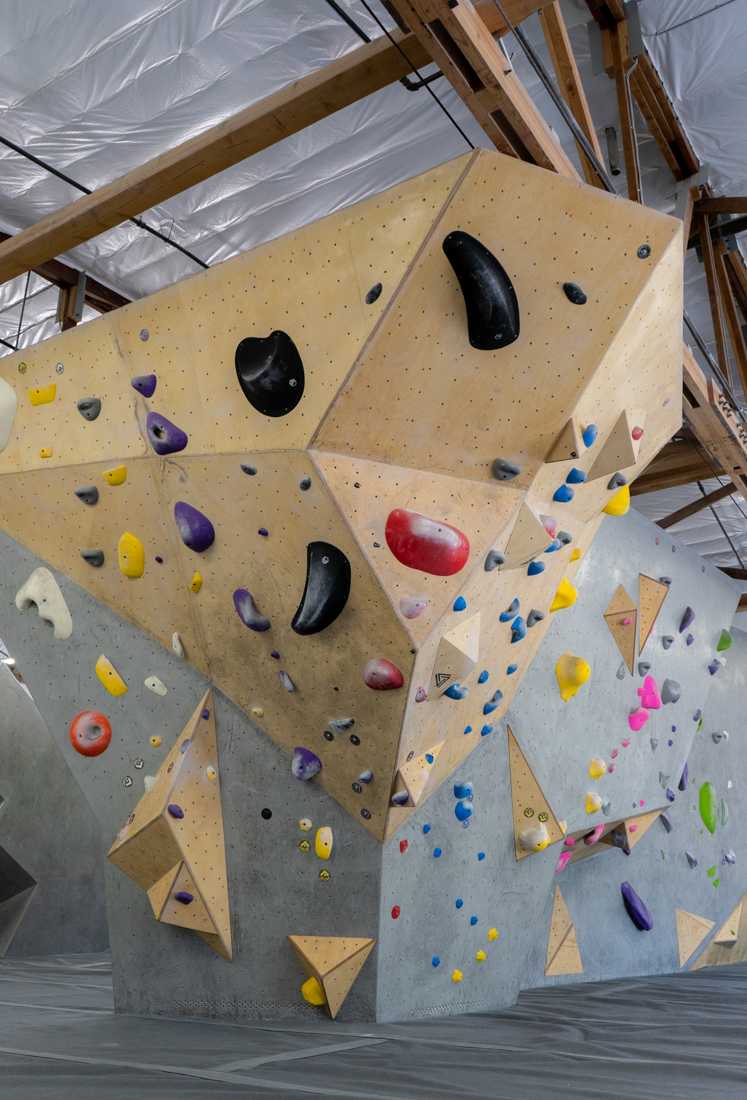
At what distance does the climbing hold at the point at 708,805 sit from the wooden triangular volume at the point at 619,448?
597 cm

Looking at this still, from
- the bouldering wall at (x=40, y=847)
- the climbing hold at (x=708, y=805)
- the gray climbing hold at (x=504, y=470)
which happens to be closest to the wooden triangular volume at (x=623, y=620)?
the gray climbing hold at (x=504, y=470)

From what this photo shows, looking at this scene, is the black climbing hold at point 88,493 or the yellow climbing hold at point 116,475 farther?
the black climbing hold at point 88,493

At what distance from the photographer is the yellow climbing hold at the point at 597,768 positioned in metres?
6.35

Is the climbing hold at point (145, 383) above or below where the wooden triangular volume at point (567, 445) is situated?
above

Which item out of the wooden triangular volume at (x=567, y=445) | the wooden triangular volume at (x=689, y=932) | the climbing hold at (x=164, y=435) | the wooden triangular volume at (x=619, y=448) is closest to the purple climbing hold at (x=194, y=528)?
the climbing hold at (x=164, y=435)

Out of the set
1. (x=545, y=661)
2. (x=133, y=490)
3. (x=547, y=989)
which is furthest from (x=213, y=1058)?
(x=547, y=989)

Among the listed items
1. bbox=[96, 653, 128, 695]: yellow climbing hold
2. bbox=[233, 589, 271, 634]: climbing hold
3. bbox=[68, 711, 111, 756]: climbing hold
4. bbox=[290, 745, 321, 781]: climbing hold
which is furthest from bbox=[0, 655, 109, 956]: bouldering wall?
bbox=[233, 589, 271, 634]: climbing hold

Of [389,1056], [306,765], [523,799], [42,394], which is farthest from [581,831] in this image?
[42,394]

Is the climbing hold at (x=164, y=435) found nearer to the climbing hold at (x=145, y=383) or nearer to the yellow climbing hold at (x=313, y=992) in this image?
the climbing hold at (x=145, y=383)

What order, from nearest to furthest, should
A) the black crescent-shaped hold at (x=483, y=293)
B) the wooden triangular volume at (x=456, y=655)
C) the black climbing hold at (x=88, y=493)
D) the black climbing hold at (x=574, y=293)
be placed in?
the black crescent-shaped hold at (x=483, y=293)
the black climbing hold at (x=574, y=293)
the wooden triangular volume at (x=456, y=655)
the black climbing hold at (x=88, y=493)

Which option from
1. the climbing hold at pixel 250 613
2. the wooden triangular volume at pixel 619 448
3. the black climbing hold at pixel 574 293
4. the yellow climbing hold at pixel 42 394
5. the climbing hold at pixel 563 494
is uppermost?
the black climbing hold at pixel 574 293

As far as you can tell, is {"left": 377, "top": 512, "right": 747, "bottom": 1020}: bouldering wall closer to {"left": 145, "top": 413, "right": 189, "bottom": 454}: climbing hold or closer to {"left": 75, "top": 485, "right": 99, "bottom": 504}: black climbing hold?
{"left": 145, "top": 413, "right": 189, "bottom": 454}: climbing hold

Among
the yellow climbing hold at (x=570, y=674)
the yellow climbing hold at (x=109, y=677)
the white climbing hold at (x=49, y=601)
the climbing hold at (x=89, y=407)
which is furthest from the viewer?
the yellow climbing hold at (x=570, y=674)

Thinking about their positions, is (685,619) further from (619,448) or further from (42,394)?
(42,394)
